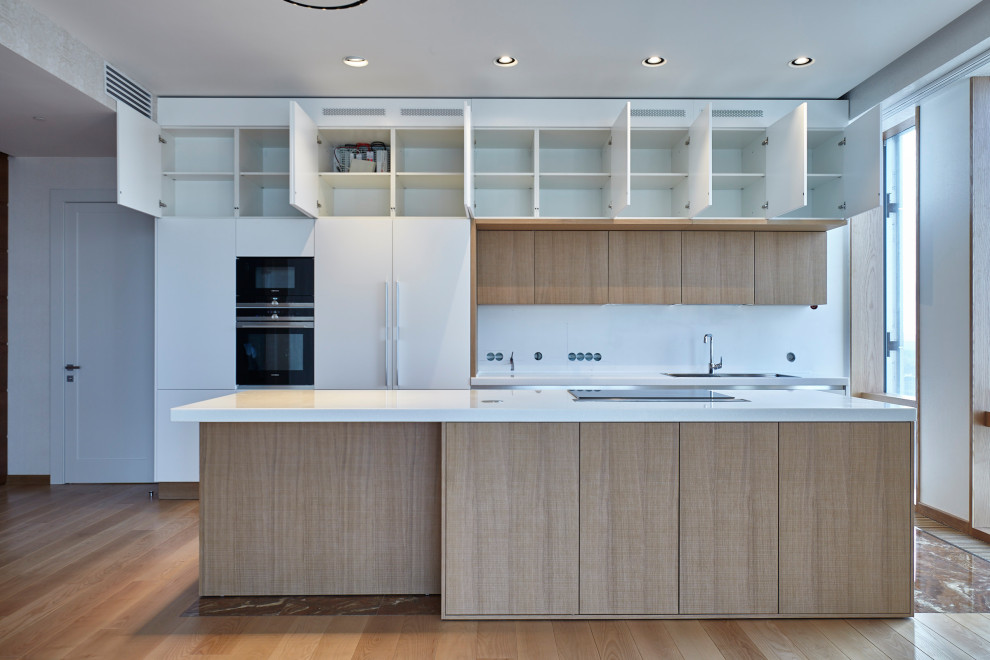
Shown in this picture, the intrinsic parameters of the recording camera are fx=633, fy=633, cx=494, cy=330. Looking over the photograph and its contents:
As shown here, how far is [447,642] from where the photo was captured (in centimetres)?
226

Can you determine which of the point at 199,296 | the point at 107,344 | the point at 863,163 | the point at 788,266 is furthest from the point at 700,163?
the point at 107,344

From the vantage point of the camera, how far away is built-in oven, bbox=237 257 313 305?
4.20 m

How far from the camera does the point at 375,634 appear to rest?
2336 mm

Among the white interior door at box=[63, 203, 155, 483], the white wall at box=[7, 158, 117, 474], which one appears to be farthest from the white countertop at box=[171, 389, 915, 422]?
the white wall at box=[7, 158, 117, 474]

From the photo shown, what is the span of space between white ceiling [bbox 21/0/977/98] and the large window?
0.57 m

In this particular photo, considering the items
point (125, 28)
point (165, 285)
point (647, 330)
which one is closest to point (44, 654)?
point (165, 285)

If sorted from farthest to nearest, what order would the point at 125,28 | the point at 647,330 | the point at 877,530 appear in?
the point at 647,330, the point at 125,28, the point at 877,530

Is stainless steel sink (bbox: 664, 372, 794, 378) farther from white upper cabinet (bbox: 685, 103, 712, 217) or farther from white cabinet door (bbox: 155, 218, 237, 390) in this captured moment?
white cabinet door (bbox: 155, 218, 237, 390)

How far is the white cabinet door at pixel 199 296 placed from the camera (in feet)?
13.8

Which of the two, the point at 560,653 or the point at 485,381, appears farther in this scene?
the point at 485,381

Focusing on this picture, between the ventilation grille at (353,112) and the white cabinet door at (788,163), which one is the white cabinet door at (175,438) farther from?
the white cabinet door at (788,163)

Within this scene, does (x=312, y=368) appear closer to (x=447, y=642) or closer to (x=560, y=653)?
(x=447, y=642)

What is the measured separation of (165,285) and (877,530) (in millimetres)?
4221

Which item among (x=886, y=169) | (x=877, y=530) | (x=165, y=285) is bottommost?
(x=877, y=530)
